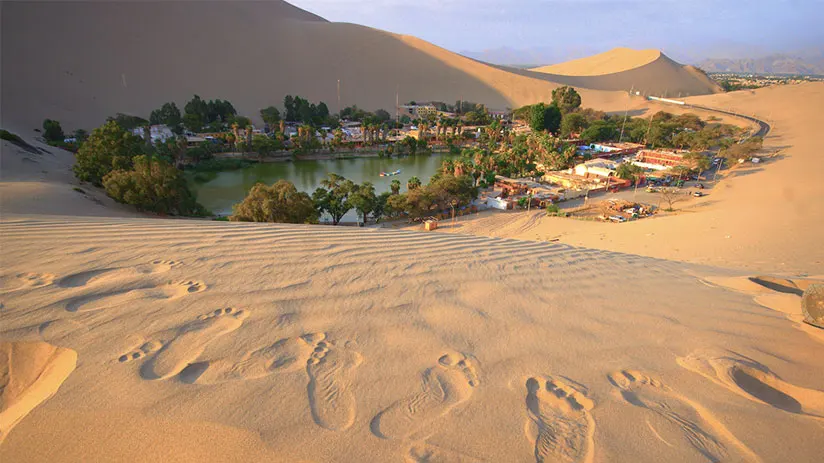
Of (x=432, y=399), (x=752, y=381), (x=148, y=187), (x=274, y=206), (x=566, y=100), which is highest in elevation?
(x=566, y=100)

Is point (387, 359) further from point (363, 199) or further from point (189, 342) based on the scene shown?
point (363, 199)

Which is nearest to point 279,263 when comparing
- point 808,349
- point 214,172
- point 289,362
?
point 289,362

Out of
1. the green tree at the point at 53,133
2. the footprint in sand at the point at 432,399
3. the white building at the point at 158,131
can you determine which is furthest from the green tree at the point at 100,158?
the footprint in sand at the point at 432,399

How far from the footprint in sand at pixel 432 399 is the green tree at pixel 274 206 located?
11.5 meters

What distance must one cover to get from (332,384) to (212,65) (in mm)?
69590

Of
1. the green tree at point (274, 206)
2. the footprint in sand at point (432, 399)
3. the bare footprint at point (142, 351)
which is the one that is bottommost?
the green tree at point (274, 206)

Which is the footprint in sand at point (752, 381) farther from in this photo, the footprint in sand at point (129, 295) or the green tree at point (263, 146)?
the green tree at point (263, 146)

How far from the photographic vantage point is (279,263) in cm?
368

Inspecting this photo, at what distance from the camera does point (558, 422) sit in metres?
1.94

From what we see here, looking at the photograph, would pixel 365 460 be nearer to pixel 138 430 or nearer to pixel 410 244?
pixel 138 430

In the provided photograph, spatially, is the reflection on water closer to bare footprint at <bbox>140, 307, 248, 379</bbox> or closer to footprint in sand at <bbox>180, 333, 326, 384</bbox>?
bare footprint at <bbox>140, 307, 248, 379</bbox>

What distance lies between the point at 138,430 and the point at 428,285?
2.25 metres

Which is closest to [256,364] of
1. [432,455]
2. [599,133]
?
[432,455]

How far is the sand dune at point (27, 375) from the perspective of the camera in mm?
1736
